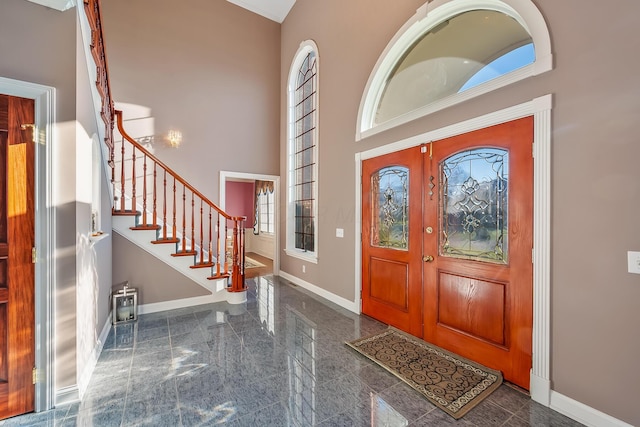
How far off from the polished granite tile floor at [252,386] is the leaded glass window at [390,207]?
42.2 inches

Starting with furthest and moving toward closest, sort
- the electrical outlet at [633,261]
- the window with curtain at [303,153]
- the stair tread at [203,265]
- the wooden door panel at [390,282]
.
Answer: the window with curtain at [303,153]
the stair tread at [203,265]
the wooden door panel at [390,282]
the electrical outlet at [633,261]

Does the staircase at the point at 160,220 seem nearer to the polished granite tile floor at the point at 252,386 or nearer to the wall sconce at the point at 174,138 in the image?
the wall sconce at the point at 174,138

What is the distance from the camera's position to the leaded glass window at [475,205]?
2186 mm

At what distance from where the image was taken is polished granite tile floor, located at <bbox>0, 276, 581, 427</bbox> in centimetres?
174

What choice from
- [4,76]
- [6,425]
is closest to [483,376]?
[6,425]

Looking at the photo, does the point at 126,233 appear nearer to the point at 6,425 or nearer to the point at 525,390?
the point at 6,425

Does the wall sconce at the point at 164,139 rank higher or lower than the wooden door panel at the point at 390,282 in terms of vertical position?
higher

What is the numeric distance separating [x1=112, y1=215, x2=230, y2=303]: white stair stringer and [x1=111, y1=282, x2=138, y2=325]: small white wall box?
0.53 metres

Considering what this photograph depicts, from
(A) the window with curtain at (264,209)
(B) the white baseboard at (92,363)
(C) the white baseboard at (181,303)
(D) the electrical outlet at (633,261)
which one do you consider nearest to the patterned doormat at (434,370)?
(D) the electrical outlet at (633,261)

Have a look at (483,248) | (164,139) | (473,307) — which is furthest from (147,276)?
(483,248)

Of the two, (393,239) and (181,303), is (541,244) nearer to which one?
(393,239)

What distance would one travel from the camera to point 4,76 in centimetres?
163

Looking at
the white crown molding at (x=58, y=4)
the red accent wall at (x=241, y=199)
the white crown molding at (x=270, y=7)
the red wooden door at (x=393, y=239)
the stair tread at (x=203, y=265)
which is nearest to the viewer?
the white crown molding at (x=58, y=4)

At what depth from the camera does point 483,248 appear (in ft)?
7.57
